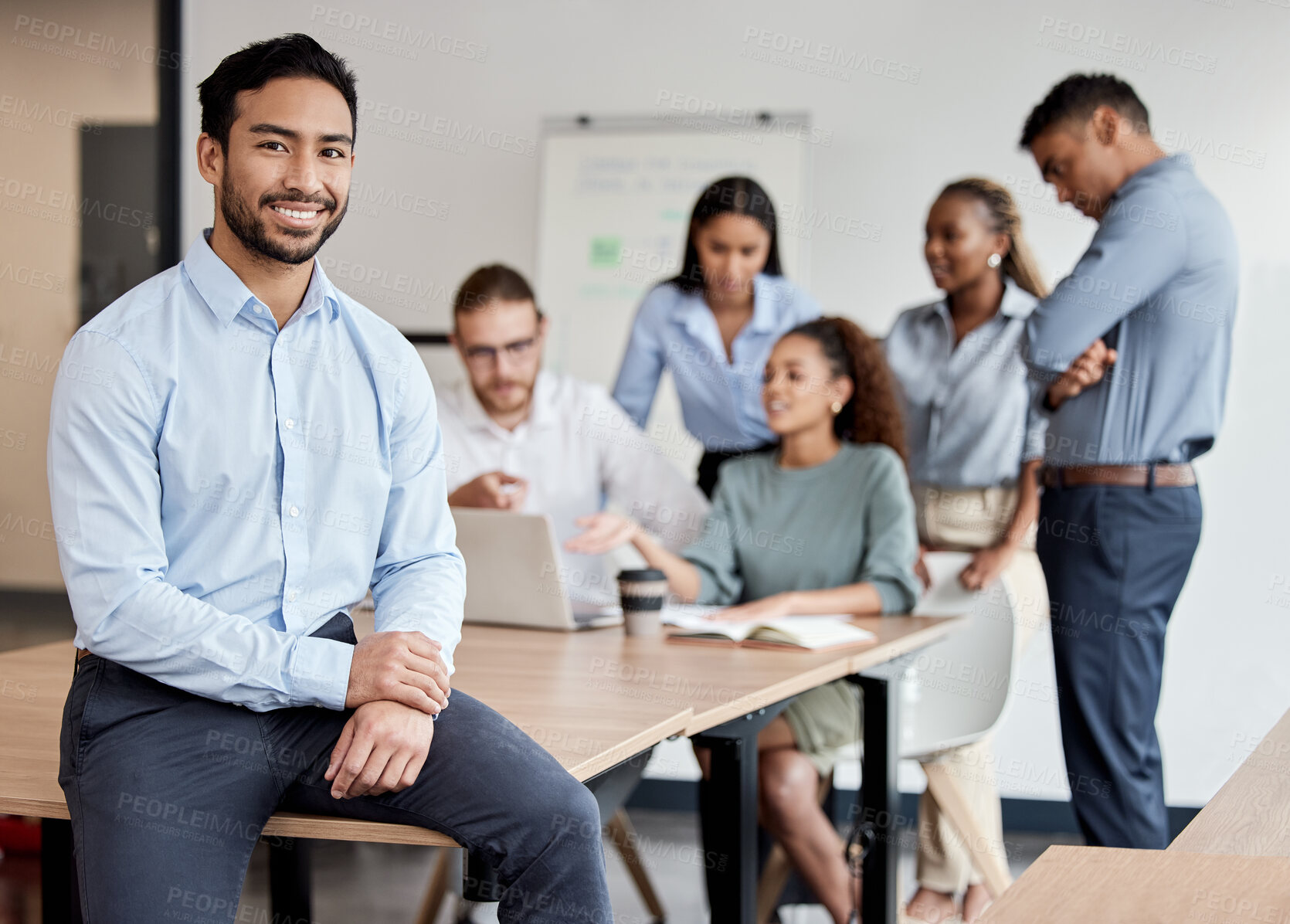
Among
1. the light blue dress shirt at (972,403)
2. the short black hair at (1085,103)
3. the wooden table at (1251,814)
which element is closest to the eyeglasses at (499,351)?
the light blue dress shirt at (972,403)

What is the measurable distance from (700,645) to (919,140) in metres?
2.10

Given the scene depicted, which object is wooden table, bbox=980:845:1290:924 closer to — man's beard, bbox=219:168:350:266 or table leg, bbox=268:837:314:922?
man's beard, bbox=219:168:350:266

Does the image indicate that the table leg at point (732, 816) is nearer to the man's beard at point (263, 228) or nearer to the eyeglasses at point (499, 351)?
the man's beard at point (263, 228)

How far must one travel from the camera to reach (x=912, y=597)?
247cm

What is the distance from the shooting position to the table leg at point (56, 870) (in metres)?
1.55

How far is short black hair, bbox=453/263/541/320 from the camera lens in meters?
3.04

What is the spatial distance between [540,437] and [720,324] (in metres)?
0.66

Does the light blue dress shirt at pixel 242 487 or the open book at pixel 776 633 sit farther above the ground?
the light blue dress shirt at pixel 242 487

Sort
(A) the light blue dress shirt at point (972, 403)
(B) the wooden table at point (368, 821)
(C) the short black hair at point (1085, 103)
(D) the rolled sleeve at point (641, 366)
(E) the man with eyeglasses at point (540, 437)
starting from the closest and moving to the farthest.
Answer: (B) the wooden table at point (368, 821)
(E) the man with eyeglasses at point (540, 437)
(C) the short black hair at point (1085, 103)
(A) the light blue dress shirt at point (972, 403)
(D) the rolled sleeve at point (641, 366)

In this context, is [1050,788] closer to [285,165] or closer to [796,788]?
[796,788]

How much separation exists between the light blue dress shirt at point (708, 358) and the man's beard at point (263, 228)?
2224 mm

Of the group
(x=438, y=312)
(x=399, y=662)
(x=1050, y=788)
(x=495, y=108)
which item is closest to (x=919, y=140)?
(x=495, y=108)

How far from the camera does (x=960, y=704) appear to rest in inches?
103

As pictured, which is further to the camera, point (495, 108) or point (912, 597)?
point (495, 108)
